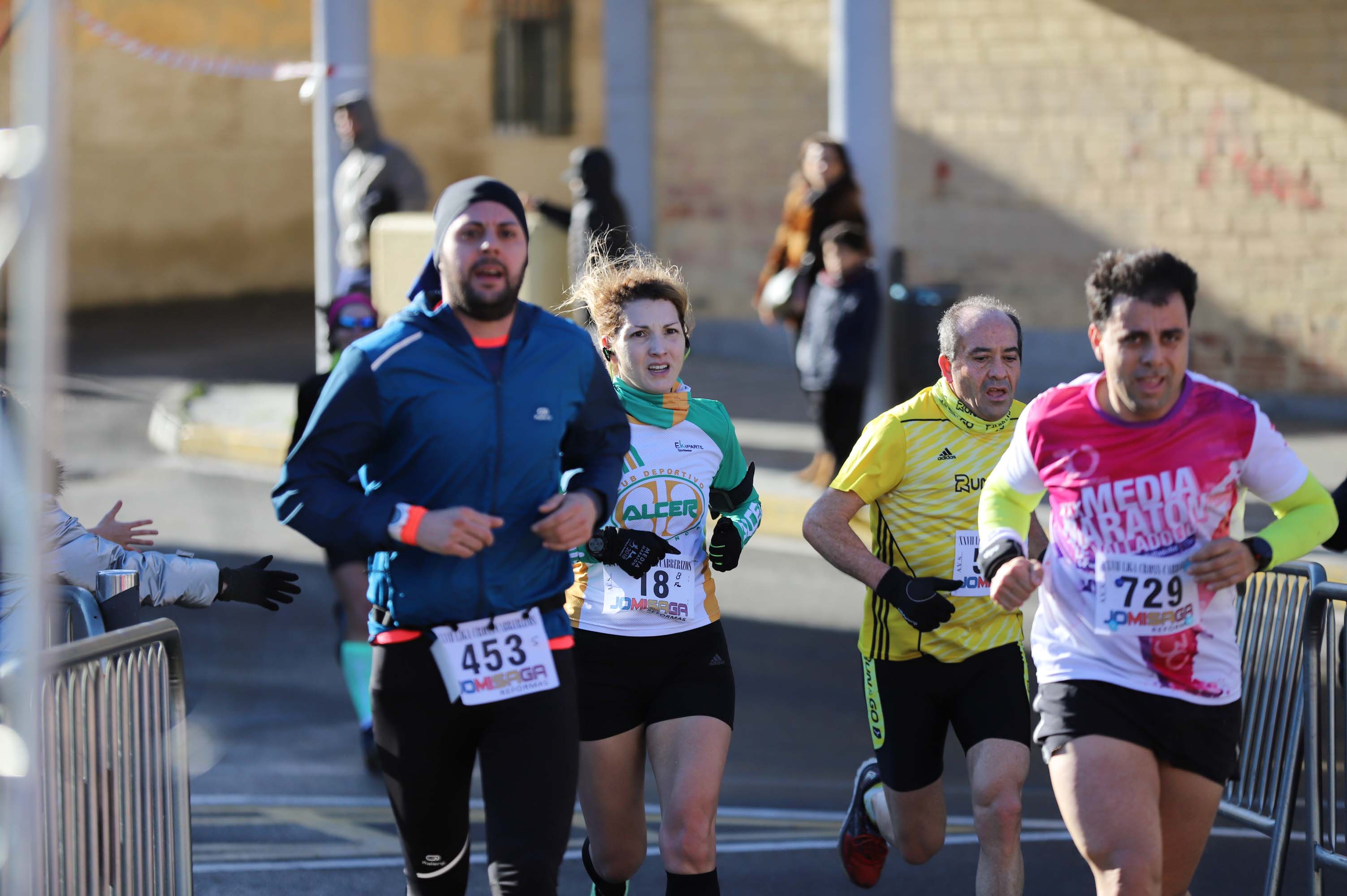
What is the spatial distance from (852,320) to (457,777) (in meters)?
7.25

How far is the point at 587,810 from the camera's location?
4988 mm

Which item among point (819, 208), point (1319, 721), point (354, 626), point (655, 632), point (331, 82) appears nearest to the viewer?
point (655, 632)

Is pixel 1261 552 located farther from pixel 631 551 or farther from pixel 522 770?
pixel 522 770

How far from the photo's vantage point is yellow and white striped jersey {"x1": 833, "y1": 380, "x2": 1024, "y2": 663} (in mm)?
5152

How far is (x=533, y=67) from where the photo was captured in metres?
27.9

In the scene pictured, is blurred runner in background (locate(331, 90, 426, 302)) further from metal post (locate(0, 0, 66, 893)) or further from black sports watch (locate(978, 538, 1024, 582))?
metal post (locate(0, 0, 66, 893))

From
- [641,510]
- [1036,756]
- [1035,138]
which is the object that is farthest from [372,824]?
[1035,138]

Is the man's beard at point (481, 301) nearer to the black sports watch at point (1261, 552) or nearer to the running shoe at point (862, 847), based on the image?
the black sports watch at point (1261, 552)

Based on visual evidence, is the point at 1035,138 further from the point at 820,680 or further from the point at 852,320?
the point at 820,680

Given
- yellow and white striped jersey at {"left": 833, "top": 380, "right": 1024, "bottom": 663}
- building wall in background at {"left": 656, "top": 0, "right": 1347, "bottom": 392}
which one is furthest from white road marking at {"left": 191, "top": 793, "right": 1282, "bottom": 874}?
building wall in background at {"left": 656, "top": 0, "right": 1347, "bottom": 392}

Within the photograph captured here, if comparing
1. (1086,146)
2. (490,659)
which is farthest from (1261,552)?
(1086,146)

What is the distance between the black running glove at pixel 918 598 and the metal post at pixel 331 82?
1163cm

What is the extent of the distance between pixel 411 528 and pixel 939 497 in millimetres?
1804

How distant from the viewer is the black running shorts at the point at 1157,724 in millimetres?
4246
